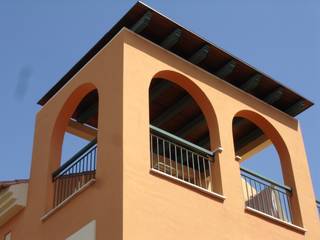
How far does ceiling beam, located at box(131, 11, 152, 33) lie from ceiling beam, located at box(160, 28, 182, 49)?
2.06 feet

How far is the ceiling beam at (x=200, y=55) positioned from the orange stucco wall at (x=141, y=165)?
25cm

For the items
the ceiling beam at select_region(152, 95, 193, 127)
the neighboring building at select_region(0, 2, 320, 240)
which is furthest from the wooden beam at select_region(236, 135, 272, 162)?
the ceiling beam at select_region(152, 95, 193, 127)

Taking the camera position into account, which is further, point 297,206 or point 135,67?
point 297,206

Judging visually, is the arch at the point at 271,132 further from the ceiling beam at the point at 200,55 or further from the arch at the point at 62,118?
the arch at the point at 62,118

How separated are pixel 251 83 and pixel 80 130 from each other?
4.11m

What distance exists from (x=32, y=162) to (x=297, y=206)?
18.6ft

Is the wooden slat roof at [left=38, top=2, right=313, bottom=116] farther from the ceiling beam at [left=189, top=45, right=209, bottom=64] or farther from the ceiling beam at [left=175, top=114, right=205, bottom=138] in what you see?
the ceiling beam at [left=175, top=114, right=205, bottom=138]

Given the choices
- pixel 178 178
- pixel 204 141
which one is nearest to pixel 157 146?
pixel 178 178

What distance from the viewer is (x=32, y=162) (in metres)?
14.6

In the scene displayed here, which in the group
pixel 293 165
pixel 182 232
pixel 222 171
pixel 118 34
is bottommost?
pixel 182 232

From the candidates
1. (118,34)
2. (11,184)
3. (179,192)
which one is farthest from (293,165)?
(11,184)

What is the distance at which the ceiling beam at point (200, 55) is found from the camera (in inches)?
555

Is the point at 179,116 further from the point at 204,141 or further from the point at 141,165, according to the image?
the point at 141,165

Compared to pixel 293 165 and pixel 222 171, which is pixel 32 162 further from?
pixel 293 165
